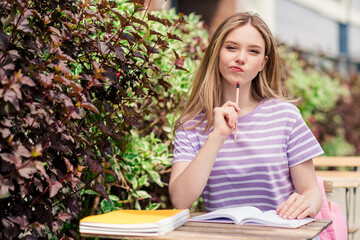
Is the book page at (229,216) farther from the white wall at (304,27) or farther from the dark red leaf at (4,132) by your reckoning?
the white wall at (304,27)

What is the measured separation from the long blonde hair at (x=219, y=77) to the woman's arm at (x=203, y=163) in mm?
339

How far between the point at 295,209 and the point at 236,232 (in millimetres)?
401

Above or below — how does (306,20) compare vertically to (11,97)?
below

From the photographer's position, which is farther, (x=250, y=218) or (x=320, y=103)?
(x=320, y=103)

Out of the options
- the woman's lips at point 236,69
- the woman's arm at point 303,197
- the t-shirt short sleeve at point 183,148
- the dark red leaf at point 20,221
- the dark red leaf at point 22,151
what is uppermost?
the woman's lips at point 236,69

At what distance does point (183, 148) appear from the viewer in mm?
2590

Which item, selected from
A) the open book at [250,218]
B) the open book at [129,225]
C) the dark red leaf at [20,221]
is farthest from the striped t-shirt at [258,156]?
the dark red leaf at [20,221]

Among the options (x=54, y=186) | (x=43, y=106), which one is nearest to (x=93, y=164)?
(x=54, y=186)

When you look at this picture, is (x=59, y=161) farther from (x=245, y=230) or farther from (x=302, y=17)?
(x=302, y=17)

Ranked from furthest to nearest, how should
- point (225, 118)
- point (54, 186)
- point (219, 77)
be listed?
point (219, 77)
point (225, 118)
point (54, 186)

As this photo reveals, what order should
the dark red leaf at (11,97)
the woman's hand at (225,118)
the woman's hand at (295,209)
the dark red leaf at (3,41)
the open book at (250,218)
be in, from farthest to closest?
the woman's hand at (225,118) < the woman's hand at (295,209) < the open book at (250,218) < the dark red leaf at (3,41) < the dark red leaf at (11,97)

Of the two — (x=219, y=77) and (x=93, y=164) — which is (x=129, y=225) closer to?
(x=93, y=164)

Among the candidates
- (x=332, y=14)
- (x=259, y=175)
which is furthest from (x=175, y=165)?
(x=332, y=14)

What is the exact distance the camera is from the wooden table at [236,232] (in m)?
1.69
